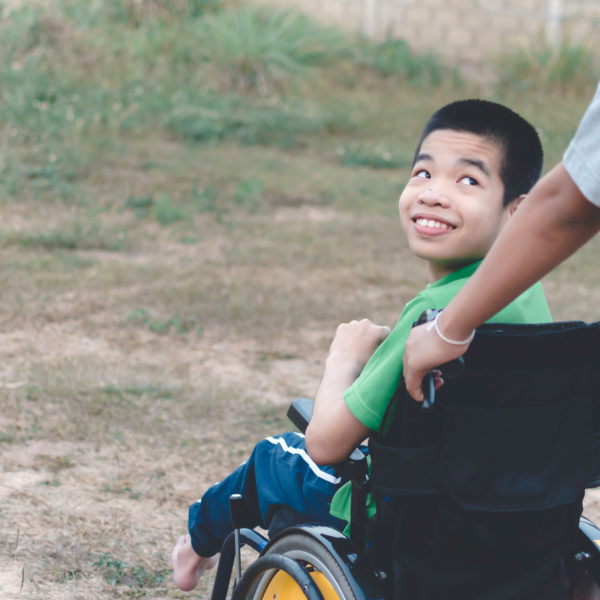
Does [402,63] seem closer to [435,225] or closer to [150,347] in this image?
[150,347]

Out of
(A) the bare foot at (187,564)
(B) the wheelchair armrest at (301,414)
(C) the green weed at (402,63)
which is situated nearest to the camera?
(B) the wheelchair armrest at (301,414)

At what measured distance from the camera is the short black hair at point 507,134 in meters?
1.86

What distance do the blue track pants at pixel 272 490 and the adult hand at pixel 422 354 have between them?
0.51 m

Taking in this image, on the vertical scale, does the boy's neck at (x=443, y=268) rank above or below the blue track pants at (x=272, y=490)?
above

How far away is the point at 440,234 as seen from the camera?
180cm

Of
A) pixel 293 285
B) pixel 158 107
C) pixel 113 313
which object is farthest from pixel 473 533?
pixel 158 107

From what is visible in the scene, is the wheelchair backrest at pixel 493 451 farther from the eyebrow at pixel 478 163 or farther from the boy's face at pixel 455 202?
the eyebrow at pixel 478 163

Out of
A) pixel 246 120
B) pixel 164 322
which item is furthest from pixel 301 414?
pixel 246 120

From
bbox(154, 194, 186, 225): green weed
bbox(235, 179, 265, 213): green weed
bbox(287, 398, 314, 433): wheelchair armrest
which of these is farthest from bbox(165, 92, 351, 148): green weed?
bbox(287, 398, 314, 433): wheelchair armrest

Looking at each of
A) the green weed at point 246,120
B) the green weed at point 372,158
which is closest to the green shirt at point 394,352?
the green weed at point 372,158

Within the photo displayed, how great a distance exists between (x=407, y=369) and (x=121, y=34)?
10541mm

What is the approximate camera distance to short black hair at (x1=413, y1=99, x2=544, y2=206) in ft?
6.09

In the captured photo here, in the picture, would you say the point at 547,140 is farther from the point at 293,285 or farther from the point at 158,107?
the point at 293,285

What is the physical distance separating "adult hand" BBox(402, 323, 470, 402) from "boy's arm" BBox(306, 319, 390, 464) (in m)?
0.22
